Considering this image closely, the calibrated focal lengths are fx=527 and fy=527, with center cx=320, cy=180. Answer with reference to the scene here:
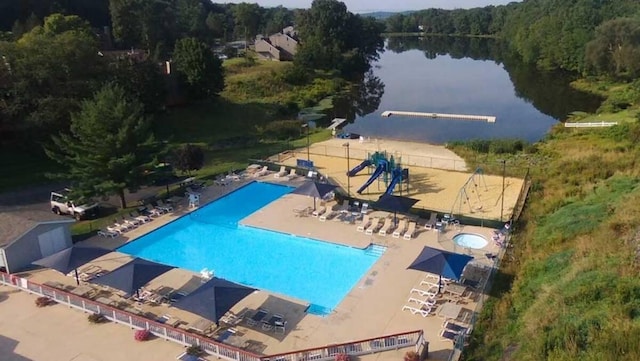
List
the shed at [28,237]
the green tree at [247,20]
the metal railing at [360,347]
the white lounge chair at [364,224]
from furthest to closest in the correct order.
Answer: the green tree at [247,20]
the white lounge chair at [364,224]
the shed at [28,237]
the metal railing at [360,347]

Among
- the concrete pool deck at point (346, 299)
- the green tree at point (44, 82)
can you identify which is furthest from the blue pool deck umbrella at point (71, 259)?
the green tree at point (44, 82)

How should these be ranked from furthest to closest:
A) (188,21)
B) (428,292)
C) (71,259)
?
1. (188,21)
2. (71,259)
3. (428,292)

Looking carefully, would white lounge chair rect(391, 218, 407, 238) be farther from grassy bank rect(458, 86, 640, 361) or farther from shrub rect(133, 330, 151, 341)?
shrub rect(133, 330, 151, 341)

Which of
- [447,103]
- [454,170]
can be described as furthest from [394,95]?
[454,170]

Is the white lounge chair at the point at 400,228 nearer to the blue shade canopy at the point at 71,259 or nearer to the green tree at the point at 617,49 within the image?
the blue shade canopy at the point at 71,259

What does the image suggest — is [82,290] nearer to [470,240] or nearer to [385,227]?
[385,227]

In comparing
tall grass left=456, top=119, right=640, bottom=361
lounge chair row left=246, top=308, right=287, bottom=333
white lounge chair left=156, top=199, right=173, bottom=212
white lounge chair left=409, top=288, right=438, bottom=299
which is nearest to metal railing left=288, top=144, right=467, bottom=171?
tall grass left=456, top=119, right=640, bottom=361

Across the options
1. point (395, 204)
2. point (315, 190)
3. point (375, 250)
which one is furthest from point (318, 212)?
point (375, 250)
